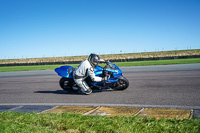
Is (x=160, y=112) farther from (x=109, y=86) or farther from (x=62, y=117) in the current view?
(x=109, y=86)

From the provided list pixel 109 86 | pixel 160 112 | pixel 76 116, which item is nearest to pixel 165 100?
pixel 160 112

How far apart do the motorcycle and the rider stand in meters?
0.23

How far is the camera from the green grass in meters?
3.46

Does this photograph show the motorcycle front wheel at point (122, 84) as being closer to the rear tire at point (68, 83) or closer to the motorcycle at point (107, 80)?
the motorcycle at point (107, 80)

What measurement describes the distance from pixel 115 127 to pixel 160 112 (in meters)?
1.43

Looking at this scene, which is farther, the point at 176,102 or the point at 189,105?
the point at 176,102

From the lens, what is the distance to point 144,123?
12.2ft

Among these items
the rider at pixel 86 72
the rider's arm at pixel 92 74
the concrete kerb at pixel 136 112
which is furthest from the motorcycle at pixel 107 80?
the concrete kerb at pixel 136 112

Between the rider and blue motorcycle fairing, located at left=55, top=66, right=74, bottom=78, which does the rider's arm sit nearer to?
the rider

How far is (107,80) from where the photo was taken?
764 cm

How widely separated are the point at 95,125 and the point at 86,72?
154 inches

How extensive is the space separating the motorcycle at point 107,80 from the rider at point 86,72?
230mm

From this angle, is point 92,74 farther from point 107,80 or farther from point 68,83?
point 68,83

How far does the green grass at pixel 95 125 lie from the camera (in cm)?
346
